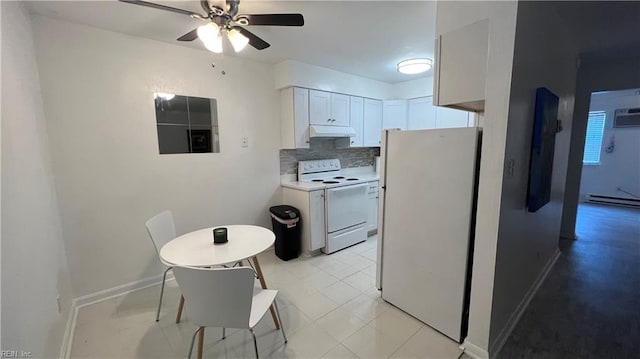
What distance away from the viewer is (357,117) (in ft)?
13.0

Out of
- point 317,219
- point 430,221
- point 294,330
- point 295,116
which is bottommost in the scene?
point 294,330

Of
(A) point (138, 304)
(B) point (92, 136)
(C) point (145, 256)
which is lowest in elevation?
(A) point (138, 304)

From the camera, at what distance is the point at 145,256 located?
2641 millimetres

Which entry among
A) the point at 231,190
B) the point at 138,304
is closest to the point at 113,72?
the point at 231,190

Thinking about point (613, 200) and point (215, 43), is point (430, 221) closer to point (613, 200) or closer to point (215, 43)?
point (215, 43)

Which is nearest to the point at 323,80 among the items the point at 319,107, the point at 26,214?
the point at 319,107

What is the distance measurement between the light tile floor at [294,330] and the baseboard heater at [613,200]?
21.5 ft

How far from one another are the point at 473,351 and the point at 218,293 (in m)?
1.65

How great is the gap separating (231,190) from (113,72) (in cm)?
152

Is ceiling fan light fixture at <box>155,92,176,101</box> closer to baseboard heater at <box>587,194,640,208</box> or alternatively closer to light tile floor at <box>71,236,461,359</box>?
light tile floor at <box>71,236,461,359</box>

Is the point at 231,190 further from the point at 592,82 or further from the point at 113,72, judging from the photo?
the point at 592,82

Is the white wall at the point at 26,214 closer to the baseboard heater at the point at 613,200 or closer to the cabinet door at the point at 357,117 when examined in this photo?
the cabinet door at the point at 357,117

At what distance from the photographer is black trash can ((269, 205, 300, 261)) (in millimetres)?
3152

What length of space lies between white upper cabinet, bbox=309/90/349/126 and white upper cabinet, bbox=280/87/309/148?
92mm
